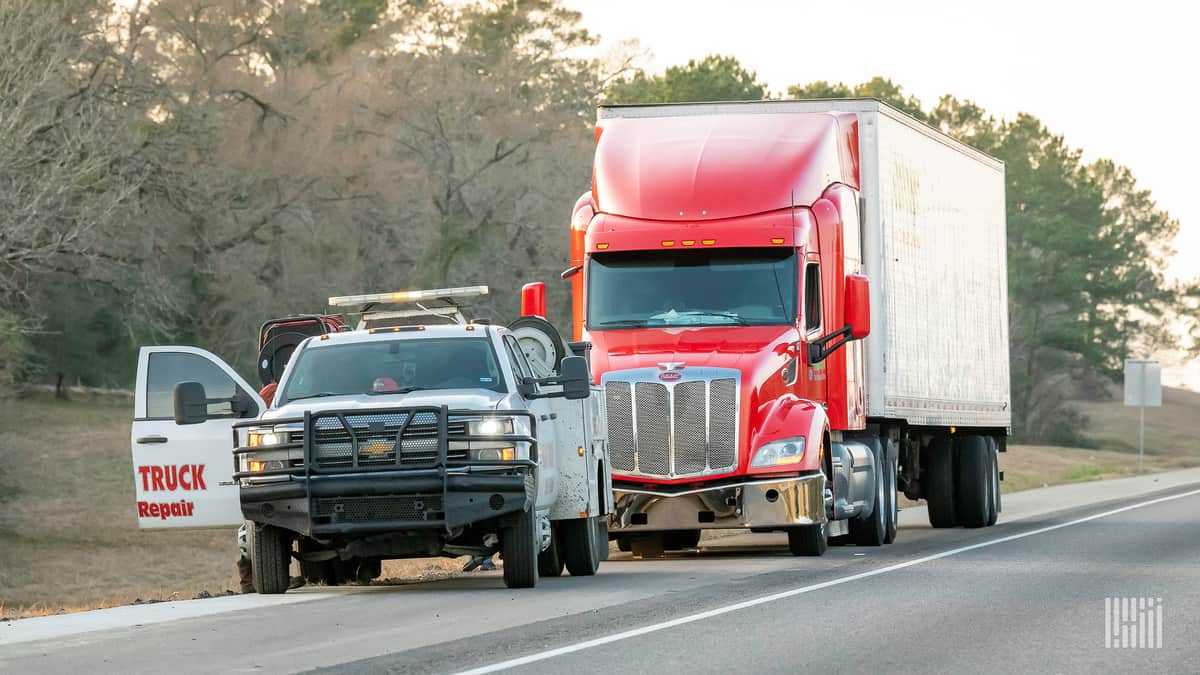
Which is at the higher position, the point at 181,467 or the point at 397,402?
the point at 397,402

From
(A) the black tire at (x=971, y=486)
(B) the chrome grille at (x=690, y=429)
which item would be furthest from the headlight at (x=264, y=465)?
(A) the black tire at (x=971, y=486)

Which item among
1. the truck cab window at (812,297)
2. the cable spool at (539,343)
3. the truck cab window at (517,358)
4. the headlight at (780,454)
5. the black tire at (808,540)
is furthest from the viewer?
the truck cab window at (812,297)

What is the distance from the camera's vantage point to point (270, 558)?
16703 mm

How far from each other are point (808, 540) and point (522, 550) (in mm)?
5019

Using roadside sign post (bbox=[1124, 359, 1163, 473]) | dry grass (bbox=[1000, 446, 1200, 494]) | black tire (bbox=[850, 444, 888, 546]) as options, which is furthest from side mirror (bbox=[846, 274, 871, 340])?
roadside sign post (bbox=[1124, 359, 1163, 473])

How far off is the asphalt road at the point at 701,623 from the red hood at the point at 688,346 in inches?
80.7

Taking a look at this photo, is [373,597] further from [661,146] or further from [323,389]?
[661,146]

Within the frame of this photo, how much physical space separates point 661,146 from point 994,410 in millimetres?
9578

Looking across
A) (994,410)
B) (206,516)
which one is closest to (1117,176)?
(994,410)

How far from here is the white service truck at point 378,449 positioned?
15844mm

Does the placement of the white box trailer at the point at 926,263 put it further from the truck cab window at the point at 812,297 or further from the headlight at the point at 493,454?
the headlight at the point at 493,454

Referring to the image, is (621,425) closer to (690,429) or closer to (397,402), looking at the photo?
(690,429)

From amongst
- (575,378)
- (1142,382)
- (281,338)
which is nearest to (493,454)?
(575,378)

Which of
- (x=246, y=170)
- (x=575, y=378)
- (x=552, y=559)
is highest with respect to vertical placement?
(x=246, y=170)
